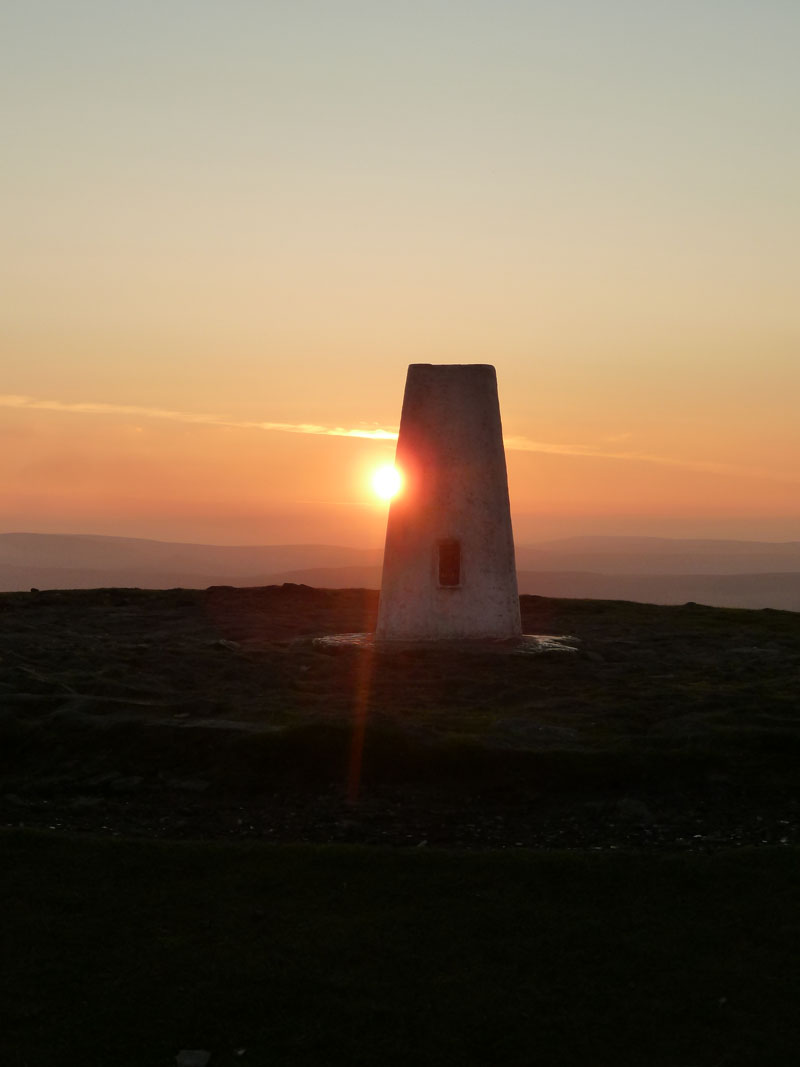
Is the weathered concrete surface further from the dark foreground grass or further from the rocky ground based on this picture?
the dark foreground grass

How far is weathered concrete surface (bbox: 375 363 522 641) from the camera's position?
59.0 feet

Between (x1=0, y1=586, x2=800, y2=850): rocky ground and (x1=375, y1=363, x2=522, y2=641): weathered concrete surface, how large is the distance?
2.60ft

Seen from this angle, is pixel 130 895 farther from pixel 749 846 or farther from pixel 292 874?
pixel 749 846

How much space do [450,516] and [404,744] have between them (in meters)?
6.21

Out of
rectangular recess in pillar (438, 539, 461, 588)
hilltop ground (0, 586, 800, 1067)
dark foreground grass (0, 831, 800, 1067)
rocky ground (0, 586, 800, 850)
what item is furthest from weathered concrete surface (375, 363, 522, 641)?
dark foreground grass (0, 831, 800, 1067)

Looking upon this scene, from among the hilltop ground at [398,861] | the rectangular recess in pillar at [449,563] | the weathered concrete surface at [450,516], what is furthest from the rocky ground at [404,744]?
the rectangular recess in pillar at [449,563]

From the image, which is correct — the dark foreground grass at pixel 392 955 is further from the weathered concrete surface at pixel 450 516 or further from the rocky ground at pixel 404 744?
the weathered concrete surface at pixel 450 516

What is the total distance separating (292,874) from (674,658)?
9.91 meters

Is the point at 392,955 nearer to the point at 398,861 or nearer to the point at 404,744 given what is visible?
the point at 398,861

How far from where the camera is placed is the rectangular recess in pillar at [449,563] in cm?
1808

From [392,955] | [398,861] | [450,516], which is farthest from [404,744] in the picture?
[450,516]

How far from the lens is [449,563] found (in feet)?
59.8

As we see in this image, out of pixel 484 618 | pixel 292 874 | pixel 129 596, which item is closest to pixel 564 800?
pixel 292 874

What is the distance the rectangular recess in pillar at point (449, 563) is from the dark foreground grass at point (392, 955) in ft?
28.8
